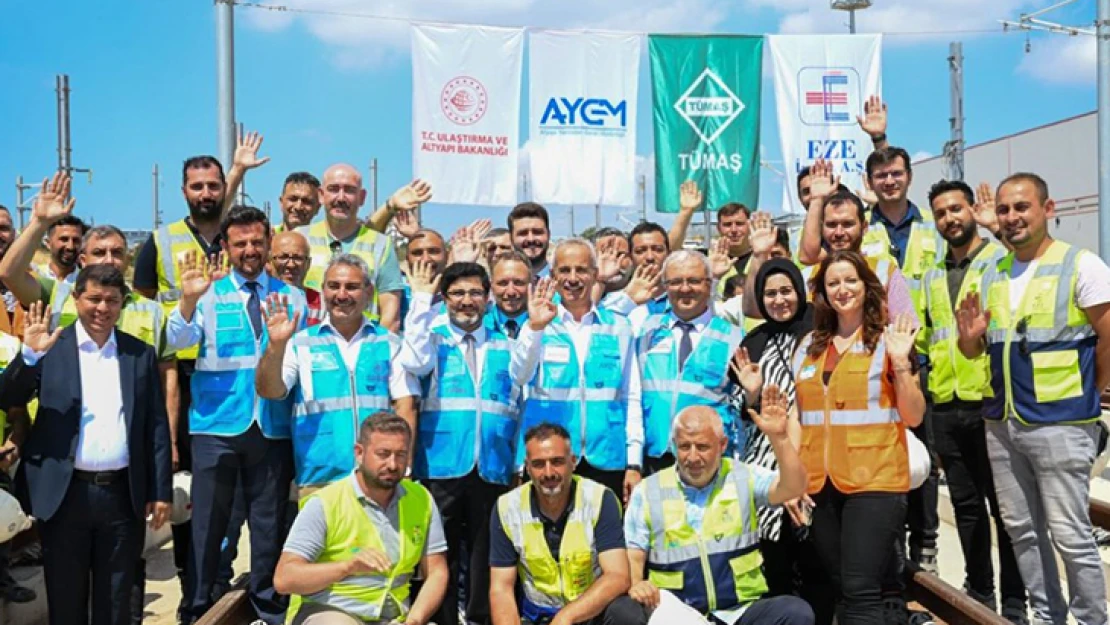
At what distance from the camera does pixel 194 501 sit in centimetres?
485

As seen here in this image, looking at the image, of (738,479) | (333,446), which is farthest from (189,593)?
(738,479)

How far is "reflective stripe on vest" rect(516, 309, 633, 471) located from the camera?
4.96 m

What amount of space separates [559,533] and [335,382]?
1.32 metres

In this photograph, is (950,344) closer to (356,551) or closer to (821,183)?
(821,183)

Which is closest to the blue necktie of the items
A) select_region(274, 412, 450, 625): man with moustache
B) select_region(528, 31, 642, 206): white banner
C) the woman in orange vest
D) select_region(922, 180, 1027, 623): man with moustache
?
select_region(274, 412, 450, 625): man with moustache

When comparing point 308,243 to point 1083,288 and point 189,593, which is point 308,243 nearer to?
point 189,593

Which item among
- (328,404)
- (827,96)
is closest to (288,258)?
(328,404)

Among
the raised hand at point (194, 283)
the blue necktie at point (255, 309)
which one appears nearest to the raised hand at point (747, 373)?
the blue necktie at point (255, 309)

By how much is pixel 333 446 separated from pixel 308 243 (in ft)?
4.68

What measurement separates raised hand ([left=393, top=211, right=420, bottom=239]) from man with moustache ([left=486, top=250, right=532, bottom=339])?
1291 millimetres

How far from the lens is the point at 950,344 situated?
5328 mm

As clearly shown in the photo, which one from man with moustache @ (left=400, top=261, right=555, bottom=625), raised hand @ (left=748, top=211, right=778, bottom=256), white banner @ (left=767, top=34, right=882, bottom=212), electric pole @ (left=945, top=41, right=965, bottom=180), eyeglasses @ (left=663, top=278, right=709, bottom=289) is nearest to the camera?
man with moustache @ (left=400, top=261, right=555, bottom=625)

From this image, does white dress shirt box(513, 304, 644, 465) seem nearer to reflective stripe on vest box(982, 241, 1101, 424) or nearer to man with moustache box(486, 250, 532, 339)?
man with moustache box(486, 250, 532, 339)

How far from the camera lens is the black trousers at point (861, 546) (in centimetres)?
403
